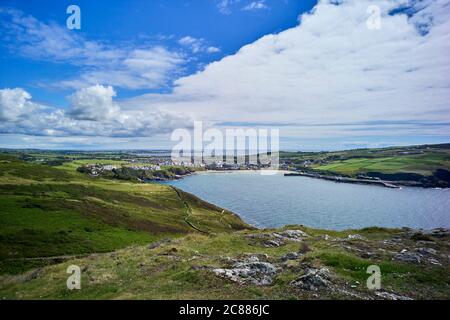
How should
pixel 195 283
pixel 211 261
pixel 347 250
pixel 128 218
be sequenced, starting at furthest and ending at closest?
pixel 128 218
pixel 347 250
pixel 211 261
pixel 195 283

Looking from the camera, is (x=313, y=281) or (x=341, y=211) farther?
(x=341, y=211)

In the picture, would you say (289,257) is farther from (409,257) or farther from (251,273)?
(409,257)

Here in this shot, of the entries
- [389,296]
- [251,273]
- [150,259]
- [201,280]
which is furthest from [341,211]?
[201,280]

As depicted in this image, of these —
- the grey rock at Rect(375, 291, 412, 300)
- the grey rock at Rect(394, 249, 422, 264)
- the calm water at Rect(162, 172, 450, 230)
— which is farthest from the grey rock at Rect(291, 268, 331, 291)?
the calm water at Rect(162, 172, 450, 230)

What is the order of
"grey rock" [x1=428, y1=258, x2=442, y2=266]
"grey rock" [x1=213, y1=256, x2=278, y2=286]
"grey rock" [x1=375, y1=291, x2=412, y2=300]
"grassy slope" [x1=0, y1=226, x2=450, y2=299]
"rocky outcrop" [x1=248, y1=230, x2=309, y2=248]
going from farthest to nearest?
"rocky outcrop" [x1=248, y1=230, x2=309, y2=248]
"grey rock" [x1=428, y1=258, x2=442, y2=266]
"grey rock" [x1=213, y1=256, x2=278, y2=286]
"grassy slope" [x1=0, y1=226, x2=450, y2=299]
"grey rock" [x1=375, y1=291, x2=412, y2=300]

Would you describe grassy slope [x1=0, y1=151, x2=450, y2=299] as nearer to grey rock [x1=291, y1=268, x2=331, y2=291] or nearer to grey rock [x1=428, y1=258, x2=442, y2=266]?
grey rock [x1=291, y1=268, x2=331, y2=291]

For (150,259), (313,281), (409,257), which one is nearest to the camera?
(313,281)
